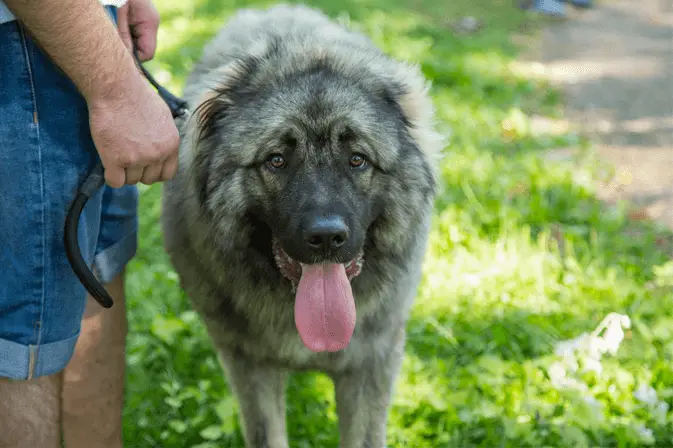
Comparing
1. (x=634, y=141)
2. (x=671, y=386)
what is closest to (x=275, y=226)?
(x=671, y=386)

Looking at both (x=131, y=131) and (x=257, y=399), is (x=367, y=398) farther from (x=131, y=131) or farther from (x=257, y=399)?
(x=131, y=131)

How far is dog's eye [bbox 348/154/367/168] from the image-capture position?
2798 mm

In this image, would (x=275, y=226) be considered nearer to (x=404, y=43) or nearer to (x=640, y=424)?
(x=640, y=424)

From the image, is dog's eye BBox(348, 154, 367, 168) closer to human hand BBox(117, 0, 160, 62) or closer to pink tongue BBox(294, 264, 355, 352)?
pink tongue BBox(294, 264, 355, 352)

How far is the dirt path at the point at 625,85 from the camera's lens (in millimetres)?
5641

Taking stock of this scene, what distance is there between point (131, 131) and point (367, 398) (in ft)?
5.00

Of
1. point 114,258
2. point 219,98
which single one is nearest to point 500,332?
point 219,98

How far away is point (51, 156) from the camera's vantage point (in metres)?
1.95

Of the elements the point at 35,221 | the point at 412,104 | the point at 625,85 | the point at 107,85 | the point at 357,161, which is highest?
the point at 107,85

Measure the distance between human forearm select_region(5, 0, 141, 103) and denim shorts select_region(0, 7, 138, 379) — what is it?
0.07 metres

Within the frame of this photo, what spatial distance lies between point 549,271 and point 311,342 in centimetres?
201

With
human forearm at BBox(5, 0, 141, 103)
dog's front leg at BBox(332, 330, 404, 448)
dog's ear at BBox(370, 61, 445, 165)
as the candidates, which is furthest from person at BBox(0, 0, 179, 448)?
dog's front leg at BBox(332, 330, 404, 448)

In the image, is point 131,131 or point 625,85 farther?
point 625,85

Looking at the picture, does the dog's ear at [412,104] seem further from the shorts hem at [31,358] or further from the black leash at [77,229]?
the shorts hem at [31,358]
